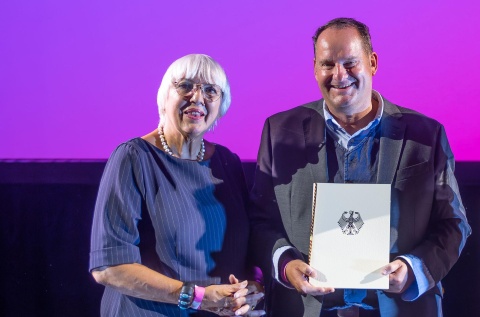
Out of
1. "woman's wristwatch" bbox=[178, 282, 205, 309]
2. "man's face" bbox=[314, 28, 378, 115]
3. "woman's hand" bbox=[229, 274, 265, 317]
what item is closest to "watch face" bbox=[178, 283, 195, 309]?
"woman's wristwatch" bbox=[178, 282, 205, 309]

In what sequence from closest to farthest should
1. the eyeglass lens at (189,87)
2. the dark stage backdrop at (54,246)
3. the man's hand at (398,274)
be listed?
the man's hand at (398,274) < the eyeglass lens at (189,87) < the dark stage backdrop at (54,246)

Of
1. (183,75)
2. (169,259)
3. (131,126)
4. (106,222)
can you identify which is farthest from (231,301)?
(131,126)

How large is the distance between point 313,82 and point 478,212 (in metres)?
0.85

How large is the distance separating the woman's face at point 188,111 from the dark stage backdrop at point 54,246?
519 mm

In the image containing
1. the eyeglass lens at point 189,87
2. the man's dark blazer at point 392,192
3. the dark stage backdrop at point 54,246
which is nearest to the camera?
the man's dark blazer at point 392,192

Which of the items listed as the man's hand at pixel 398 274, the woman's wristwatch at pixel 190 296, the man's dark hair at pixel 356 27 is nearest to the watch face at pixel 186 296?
the woman's wristwatch at pixel 190 296

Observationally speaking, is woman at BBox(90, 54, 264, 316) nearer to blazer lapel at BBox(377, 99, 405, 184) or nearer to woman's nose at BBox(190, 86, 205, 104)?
woman's nose at BBox(190, 86, 205, 104)

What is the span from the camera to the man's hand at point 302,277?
1.78 m

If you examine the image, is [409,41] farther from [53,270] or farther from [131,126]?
[53,270]

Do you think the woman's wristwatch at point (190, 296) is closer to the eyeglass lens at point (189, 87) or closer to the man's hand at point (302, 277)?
the man's hand at point (302, 277)

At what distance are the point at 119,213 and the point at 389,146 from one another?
88 centimetres

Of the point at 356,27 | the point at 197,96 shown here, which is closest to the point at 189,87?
the point at 197,96

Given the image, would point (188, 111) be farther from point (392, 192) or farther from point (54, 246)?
point (54, 246)

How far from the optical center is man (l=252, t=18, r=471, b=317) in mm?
1857
